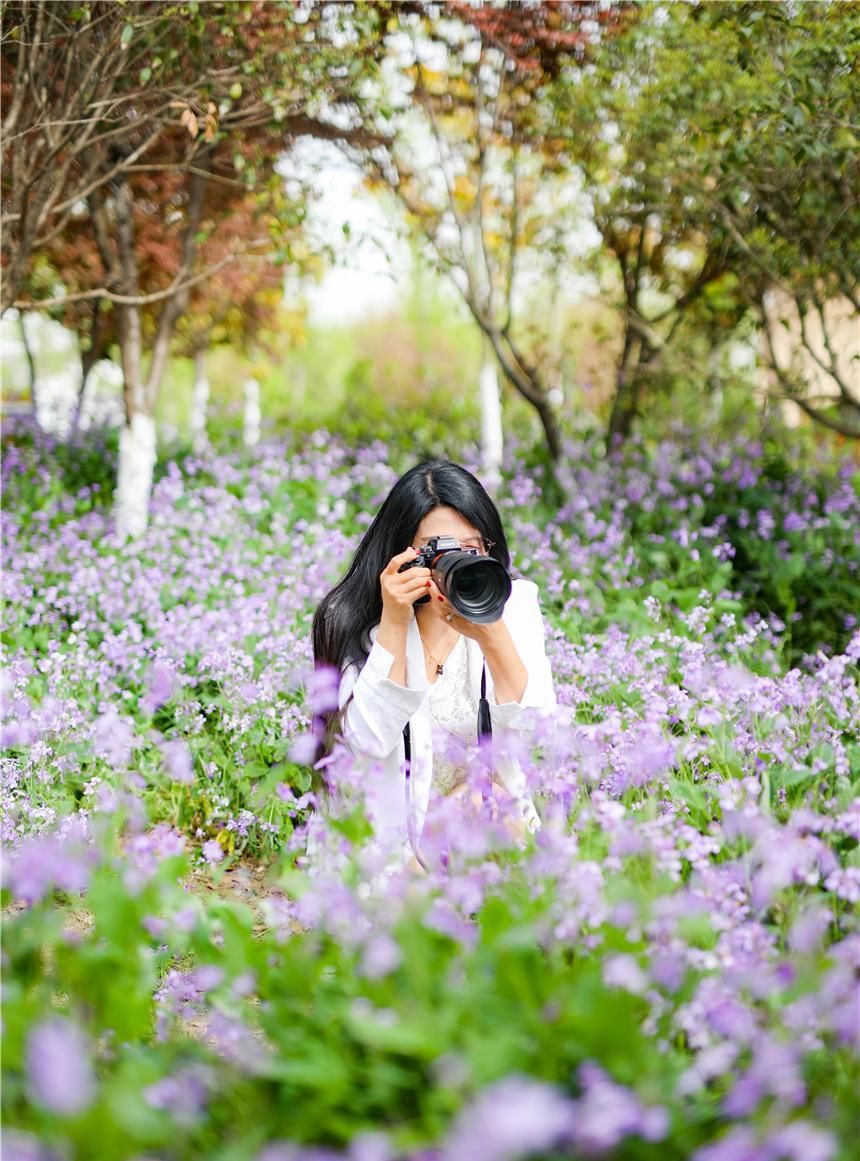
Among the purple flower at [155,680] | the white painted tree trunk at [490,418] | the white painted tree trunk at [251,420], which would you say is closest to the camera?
the purple flower at [155,680]

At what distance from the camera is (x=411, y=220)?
7.09 meters

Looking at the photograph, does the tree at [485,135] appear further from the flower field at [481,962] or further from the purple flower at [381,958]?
the purple flower at [381,958]

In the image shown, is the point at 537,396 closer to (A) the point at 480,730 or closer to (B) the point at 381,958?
(A) the point at 480,730

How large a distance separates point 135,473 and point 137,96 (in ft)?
6.67

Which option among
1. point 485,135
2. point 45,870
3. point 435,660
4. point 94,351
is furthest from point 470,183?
point 45,870

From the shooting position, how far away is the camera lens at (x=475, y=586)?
7.54ft

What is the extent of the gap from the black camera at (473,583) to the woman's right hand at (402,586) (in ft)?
0.17

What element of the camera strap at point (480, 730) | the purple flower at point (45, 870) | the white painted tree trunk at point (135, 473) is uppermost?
the white painted tree trunk at point (135, 473)

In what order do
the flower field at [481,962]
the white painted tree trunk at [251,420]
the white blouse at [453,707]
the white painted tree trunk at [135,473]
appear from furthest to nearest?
the white painted tree trunk at [251,420], the white painted tree trunk at [135,473], the white blouse at [453,707], the flower field at [481,962]

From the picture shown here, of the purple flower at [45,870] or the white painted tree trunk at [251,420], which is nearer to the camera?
the purple flower at [45,870]

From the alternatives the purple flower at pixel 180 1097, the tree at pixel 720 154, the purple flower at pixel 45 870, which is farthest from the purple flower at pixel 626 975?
the tree at pixel 720 154

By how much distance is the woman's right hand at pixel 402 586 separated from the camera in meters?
2.44

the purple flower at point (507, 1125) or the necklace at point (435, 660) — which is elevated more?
the necklace at point (435, 660)

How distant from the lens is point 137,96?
4660mm
